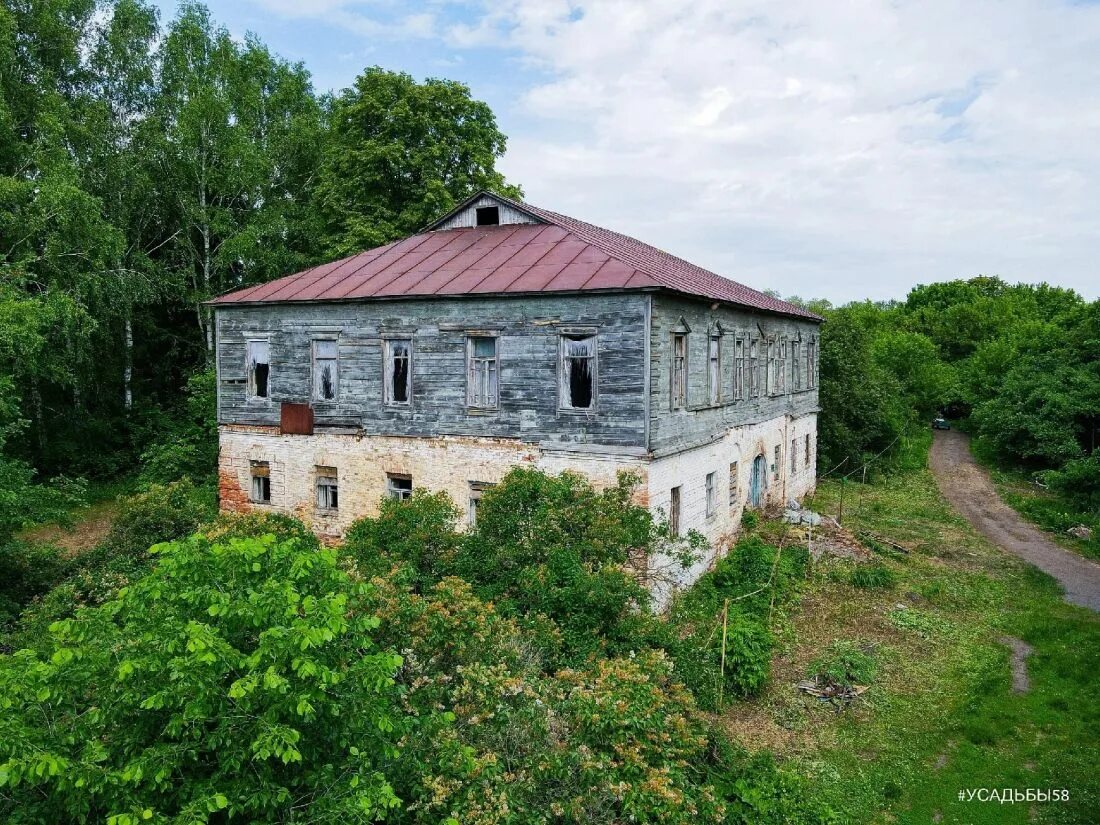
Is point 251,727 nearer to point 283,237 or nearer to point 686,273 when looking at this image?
point 686,273

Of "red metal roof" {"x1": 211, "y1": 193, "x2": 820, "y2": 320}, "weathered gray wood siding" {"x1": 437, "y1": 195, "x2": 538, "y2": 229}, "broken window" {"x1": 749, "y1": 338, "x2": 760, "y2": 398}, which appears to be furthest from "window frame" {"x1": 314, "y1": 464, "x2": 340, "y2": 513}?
"broken window" {"x1": 749, "y1": 338, "x2": 760, "y2": 398}

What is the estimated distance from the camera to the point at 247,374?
802 inches

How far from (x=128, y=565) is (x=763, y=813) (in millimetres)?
12258

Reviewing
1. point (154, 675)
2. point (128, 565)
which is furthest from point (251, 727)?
point (128, 565)

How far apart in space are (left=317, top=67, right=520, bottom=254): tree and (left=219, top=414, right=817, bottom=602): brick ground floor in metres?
11.1

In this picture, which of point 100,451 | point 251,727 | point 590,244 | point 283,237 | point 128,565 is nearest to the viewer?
point 251,727

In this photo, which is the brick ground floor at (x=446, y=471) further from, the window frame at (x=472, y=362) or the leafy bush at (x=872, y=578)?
the leafy bush at (x=872, y=578)

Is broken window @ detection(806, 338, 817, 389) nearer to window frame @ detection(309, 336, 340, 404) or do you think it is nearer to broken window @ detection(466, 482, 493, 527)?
broken window @ detection(466, 482, 493, 527)

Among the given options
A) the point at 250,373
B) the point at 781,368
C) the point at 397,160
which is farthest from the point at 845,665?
the point at 397,160

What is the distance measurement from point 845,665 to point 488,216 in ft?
45.8

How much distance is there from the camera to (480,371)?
58.0ft

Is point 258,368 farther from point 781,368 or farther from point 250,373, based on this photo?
point 781,368

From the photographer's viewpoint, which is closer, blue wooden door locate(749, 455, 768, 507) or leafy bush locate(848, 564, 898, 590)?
leafy bush locate(848, 564, 898, 590)

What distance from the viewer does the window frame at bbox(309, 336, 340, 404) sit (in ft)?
63.1
